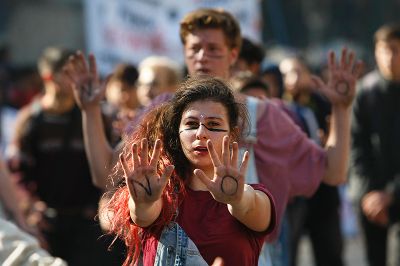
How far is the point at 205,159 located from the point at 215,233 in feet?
0.81

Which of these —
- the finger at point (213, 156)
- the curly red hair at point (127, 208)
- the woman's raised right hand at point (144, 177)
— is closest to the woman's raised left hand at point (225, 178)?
the finger at point (213, 156)

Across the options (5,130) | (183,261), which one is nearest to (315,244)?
(5,130)

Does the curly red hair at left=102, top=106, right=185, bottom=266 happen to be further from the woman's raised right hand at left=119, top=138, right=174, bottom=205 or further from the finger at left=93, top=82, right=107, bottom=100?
the finger at left=93, top=82, right=107, bottom=100

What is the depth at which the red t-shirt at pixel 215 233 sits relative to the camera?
4027 mm

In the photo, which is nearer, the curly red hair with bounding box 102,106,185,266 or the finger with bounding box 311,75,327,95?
the curly red hair with bounding box 102,106,185,266

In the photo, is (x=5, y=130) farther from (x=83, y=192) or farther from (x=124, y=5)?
(x=83, y=192)

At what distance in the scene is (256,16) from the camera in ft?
36.0

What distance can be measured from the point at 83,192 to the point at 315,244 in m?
1.73

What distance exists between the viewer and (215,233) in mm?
4055

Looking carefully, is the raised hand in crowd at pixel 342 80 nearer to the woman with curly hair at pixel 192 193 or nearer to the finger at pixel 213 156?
the woman with curly hair at pixel 192 193

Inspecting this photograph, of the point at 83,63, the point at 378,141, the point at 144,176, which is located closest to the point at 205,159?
the point at 144,176

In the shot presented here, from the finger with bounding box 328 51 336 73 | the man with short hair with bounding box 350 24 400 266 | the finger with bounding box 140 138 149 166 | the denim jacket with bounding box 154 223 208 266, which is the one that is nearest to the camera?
the finger with bounding box 140 138 149 166

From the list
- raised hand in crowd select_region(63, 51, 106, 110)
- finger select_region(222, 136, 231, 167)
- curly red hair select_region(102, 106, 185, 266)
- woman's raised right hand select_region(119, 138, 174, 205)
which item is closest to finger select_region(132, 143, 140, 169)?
woman's raised right hand select_region(119, 138, 174, 205)

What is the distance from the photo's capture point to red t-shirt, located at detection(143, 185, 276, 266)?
403cm
